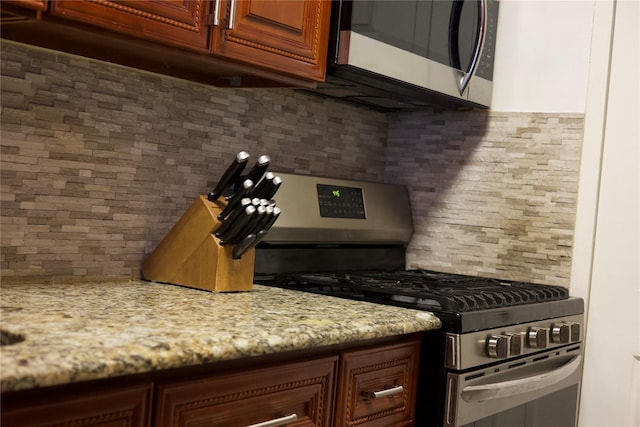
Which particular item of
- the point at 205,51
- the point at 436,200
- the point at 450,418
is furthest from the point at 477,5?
the point at 450,418

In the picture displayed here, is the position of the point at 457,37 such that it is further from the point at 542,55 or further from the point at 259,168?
the point at 259,168

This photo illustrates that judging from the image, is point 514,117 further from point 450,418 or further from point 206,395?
point 206,395

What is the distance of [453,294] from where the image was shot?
6.00 ft

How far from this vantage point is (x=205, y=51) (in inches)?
62.3

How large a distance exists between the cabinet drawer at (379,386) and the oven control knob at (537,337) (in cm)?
38

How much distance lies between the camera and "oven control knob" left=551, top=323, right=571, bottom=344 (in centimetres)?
206

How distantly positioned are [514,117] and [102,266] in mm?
1328

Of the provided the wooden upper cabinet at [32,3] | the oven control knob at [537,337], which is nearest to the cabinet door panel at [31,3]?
the wooden upper cabinet at [32,3]

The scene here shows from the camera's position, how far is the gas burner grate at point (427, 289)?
1787 mm

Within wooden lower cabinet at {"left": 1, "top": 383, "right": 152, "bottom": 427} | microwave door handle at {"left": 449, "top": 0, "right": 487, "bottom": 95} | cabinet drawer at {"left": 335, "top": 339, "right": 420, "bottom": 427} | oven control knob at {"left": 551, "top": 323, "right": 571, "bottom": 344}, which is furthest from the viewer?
microwave door handle at {"left": 449, "top": 0, "right": 487, "bottom": 95}

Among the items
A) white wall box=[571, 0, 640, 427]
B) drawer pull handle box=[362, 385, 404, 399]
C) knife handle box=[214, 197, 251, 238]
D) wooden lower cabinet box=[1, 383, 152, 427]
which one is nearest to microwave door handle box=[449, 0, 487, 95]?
white wall box=[571, 0, 640, 427]

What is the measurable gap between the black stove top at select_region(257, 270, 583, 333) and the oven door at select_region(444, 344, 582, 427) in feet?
0.37

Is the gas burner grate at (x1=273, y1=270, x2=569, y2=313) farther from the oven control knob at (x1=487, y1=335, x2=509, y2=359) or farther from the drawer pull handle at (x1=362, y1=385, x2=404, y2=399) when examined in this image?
the drawer pull handle at (x1=362, y1=385, x2=404, y2=399)

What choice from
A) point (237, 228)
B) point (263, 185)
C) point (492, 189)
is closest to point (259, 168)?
point (263, 185)
